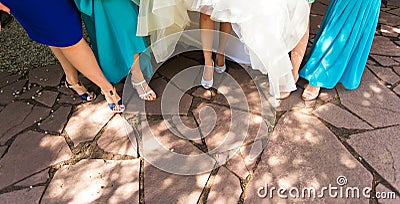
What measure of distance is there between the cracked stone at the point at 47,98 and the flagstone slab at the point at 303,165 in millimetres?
1704

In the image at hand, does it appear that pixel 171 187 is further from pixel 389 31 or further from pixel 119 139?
pixel 389 31

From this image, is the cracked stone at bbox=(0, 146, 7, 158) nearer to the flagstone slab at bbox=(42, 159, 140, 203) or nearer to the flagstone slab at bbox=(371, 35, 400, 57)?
the flagstone slab at bbox=(42, 159, 140, 203)

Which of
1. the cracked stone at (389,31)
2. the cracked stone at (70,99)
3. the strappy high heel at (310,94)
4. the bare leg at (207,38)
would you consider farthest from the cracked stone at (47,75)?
the cracked stone at (389,31)

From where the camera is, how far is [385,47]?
294cm

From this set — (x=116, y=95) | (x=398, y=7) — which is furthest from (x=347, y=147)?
(x=398, y=7)

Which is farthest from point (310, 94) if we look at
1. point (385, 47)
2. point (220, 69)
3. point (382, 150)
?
point (385, 47)

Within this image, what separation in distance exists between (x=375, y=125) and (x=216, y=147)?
3.72 feet

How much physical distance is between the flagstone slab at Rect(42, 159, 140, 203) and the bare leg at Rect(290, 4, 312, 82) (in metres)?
1.36

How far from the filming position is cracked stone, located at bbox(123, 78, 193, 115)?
2373 millimetres

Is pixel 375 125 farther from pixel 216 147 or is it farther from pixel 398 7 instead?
pixel 398 7

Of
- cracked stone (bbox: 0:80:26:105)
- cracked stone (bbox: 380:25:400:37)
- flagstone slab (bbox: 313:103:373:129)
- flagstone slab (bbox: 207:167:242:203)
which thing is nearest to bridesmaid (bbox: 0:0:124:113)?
cracked stone (bbox: 0:80:26:105)

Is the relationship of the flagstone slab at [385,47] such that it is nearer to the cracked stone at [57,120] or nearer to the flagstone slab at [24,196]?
the cracked stone at [57,120]

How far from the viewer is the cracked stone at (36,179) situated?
1.98 metres

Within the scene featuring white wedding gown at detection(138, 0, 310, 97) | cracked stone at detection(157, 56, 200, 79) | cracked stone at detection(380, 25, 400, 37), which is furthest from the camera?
cracked stone at detection(380, 25, 400, 37)
